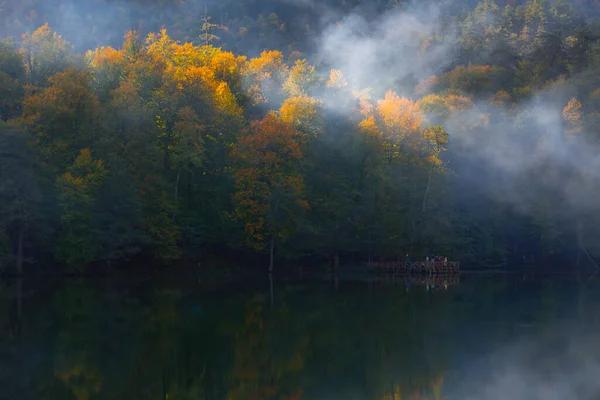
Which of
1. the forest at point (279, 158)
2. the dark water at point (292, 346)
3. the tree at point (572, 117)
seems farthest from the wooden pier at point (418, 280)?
the tree at point (572, 117)

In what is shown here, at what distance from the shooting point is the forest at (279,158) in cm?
4750

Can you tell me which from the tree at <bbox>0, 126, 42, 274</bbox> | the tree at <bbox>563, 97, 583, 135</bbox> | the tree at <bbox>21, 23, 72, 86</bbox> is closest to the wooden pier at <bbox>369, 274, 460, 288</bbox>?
the tree at <bbox>563, 97, 583, 135</bbox>

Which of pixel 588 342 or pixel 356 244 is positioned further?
pixel 356 244

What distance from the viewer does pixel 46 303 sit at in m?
32.6

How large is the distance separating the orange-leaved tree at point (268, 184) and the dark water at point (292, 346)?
15.0m

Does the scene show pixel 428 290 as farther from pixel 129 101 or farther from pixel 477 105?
pixel 477 105

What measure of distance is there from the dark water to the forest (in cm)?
1004

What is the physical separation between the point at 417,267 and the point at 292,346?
38.8m

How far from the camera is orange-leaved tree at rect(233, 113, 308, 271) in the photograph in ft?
176

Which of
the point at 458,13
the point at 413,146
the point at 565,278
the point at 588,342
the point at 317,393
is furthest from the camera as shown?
the point at 458,13

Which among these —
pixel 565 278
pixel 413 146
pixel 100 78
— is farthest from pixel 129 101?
pixel 565 278

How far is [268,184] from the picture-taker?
5509 centimetres

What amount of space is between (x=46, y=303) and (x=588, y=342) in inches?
791

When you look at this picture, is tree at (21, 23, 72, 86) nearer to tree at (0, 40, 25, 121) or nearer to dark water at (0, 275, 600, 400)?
tree at (0, 40, 25, 121)
